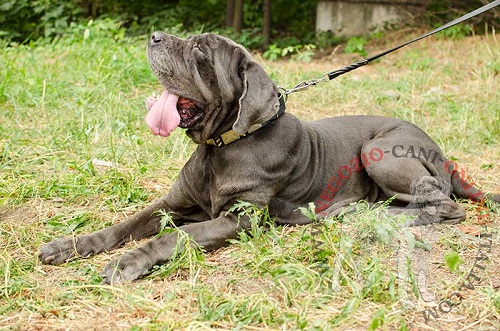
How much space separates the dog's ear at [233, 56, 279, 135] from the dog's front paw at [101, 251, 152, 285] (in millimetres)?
881

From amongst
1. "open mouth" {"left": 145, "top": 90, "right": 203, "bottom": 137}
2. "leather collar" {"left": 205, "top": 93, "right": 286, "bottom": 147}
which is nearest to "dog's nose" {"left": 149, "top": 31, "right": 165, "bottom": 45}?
"open mouth" {"left": 145, "top": 90, "right": 203, "bottom": 137}

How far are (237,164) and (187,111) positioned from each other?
0.43 m

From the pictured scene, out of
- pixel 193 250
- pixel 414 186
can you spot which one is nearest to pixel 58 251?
pixel 193 250

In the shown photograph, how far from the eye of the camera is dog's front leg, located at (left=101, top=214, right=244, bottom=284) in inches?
125

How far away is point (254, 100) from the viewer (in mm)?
3512

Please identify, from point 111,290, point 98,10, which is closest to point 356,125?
point 111,290

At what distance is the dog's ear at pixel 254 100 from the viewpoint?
3508mm

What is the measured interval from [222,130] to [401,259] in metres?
1.24

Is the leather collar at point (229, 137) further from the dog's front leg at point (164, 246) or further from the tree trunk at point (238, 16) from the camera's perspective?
the tree trunk at point (238, 16)

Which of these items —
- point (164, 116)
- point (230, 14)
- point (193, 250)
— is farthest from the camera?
point (230, 14)

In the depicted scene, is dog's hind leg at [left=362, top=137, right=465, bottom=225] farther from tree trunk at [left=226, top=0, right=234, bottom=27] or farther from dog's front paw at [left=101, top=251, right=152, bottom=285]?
tree trunk at [left=226, top=0, right=234, bottom=27]

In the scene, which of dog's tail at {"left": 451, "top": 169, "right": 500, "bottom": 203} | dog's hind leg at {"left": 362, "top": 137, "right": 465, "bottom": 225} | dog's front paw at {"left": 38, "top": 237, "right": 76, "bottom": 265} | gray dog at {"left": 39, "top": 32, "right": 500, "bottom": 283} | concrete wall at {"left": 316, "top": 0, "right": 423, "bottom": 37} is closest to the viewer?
dog's front paw at {"left": 38, "top": 237, "right": 76, "bottom": 265}

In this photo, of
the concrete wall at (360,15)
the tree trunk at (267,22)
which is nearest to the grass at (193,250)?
the concrete wall at (360,15)

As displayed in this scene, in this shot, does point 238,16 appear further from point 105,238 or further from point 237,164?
point 105,238
